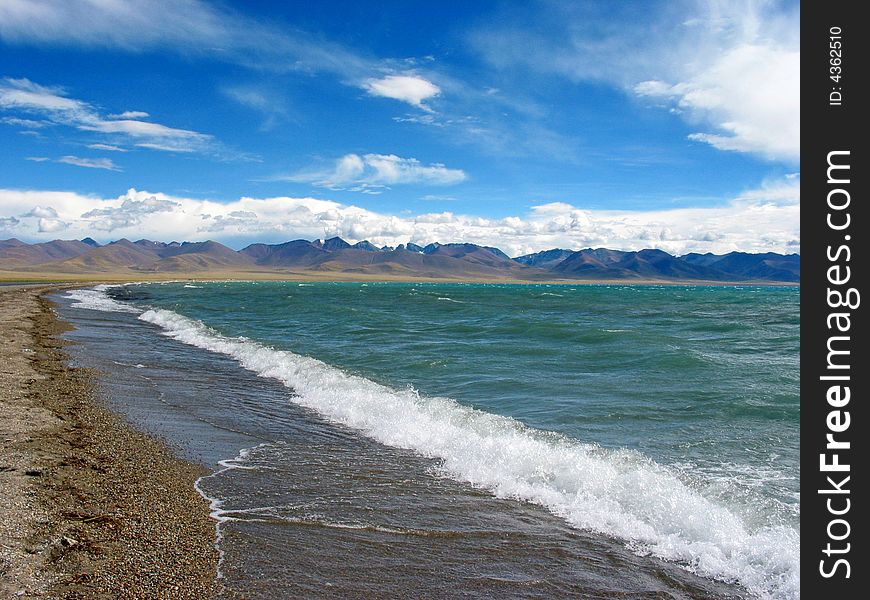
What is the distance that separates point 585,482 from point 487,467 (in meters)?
1.63

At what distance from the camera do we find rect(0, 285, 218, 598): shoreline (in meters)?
5.12

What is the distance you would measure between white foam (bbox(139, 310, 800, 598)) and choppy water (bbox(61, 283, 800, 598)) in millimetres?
32

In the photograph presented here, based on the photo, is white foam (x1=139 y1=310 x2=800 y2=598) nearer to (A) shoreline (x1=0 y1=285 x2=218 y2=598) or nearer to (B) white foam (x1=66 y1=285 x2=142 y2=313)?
(A) shoreline (x1=0 y1=285 x2=218 y2=598)

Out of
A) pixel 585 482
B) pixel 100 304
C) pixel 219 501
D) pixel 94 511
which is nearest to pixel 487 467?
pixel 585 482

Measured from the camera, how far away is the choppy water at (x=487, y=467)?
5934mm

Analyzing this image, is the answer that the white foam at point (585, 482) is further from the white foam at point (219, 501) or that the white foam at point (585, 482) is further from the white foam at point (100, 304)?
the white foam at point (100, 304)

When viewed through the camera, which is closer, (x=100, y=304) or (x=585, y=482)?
(x=585, y=482)

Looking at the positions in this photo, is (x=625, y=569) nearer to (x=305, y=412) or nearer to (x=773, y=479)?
(x=773, y=479)

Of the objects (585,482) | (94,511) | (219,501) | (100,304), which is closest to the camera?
(94,511)

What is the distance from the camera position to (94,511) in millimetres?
6574

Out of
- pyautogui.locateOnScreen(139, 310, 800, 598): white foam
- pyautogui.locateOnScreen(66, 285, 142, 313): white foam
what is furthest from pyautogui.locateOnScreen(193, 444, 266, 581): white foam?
pyautogui.locateOnScreen(66, 285, 142, 313): white foam

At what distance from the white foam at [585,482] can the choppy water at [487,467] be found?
32mm

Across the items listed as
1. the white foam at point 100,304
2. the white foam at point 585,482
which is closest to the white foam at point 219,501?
the white foam at point 585,482

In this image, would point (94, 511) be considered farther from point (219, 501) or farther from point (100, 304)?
point (100, 304)
